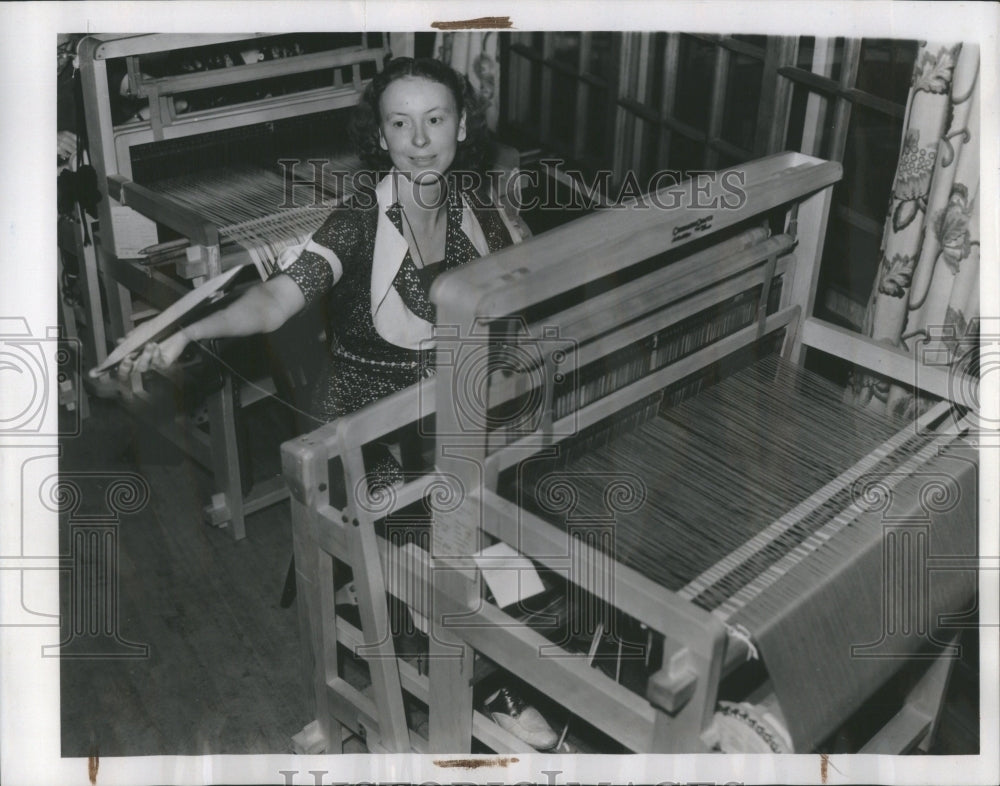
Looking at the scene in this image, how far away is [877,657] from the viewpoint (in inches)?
56.1

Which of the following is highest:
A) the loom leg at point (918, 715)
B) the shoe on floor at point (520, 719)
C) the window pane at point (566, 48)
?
the window pane at point (566, 48)

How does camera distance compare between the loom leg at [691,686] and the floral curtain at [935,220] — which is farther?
the floral curtain at [935,220]

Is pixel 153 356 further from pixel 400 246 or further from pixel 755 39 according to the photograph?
pixel 755 39

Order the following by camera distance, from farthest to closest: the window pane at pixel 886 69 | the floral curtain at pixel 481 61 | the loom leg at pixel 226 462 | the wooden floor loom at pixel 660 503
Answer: the floral curtain at pixel 481 61
the loom leg at pixel 226 462
the window pane at pixel 886 69
the wooden floor loom at pixel 660 503

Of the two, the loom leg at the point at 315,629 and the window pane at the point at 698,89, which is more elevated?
the window pane at the point at 698,89

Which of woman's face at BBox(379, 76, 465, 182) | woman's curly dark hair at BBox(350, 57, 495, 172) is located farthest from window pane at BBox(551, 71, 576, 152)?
woman's face at BBox(379, 76, 465, 182)

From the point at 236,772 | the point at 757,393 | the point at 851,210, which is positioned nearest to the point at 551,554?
the point at 757,393

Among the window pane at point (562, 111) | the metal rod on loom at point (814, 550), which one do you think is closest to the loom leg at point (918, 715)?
the metal rod on loom at point (814, 550)

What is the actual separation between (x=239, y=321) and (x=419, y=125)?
20.5 inches

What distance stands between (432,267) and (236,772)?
3.01ft

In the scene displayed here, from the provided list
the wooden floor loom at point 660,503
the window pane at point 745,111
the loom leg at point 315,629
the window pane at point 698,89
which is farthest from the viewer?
the window pane at point 698,89

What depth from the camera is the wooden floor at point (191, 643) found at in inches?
79.2

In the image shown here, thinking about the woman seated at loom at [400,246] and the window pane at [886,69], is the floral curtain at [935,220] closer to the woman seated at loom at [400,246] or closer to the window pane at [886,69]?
the window pane at [886,69]

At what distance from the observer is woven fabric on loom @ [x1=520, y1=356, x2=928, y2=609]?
1409mm
